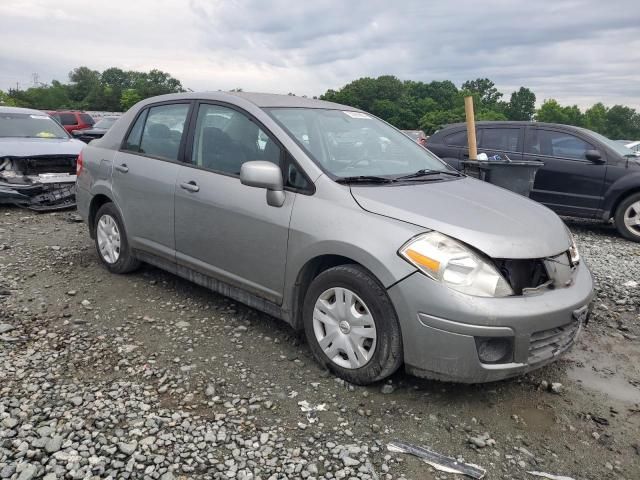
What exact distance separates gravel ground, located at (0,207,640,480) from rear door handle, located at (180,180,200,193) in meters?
0.98

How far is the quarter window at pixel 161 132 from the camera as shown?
427 centimetres

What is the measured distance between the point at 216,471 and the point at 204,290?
2.38 meters

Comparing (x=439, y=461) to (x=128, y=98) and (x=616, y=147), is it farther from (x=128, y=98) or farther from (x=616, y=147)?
(x=128, y=98)

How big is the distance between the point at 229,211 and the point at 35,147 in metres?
5.91

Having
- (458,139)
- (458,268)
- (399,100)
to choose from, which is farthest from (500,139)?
(399,100)

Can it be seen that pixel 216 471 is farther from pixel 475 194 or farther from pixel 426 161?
pixel 426 161

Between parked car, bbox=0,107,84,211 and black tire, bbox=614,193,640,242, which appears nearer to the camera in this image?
black tire, bbox=614,193,640,242

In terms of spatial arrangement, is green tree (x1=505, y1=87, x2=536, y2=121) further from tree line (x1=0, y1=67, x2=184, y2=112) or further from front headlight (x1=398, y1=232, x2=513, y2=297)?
front headlight (x1=398, y1=232, x2=513, y2=297)

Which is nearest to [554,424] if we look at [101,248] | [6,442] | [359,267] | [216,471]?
[359,267]

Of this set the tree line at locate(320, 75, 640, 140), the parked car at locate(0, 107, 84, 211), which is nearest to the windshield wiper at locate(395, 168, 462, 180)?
the parked car at locate(0, 107, 84, 211)

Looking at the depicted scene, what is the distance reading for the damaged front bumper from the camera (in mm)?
7648

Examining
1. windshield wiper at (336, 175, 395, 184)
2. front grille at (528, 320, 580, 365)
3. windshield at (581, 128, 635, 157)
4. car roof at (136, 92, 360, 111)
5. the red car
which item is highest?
car roof at (136, 92, 360, 111)

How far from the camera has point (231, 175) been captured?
Result: 12.3 ft

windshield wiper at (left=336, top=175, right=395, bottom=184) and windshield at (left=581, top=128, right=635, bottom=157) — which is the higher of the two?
windshield at (left=581, top=128, right=635, bottom=157)
